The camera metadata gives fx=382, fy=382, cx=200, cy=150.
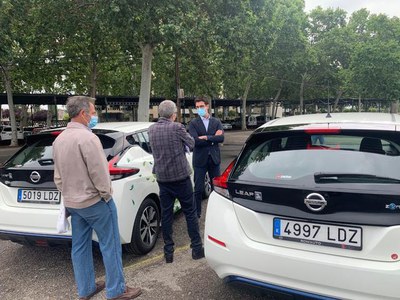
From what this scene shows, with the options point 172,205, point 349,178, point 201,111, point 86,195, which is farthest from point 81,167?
point 201,111

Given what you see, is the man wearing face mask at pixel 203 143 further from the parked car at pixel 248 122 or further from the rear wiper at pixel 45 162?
the parked car at pixel 248 122

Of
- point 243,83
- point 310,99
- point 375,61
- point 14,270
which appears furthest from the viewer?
point 310,99

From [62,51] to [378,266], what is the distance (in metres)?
20.2

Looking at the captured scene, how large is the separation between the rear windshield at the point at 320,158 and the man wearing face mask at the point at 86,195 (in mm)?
1089

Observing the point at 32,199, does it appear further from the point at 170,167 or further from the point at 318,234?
the point at 318,234

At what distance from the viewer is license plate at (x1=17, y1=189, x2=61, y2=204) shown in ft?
12.6

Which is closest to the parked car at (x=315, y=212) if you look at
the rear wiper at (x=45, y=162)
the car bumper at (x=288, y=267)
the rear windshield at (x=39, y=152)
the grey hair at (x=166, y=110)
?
the car bumper at (x=288, y=267)

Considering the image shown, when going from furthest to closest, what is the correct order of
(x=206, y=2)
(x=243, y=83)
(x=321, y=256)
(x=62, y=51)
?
(x=243, y=83), (x=62, y=51), (x=206, y=2), (x=321, y=256)

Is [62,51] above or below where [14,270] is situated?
above

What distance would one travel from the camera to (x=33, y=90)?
3109 centimetres

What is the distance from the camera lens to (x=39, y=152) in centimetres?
420

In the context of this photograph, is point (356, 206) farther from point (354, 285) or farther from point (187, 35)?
point (187, 35)

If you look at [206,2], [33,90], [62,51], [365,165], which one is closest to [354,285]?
[365,165]

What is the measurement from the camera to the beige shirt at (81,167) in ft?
9.85
